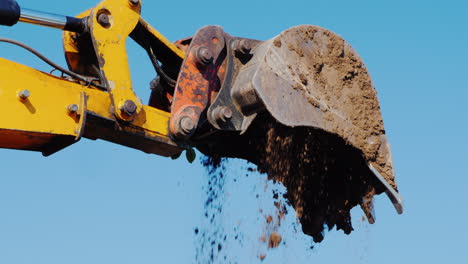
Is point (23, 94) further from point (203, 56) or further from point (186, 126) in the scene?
point (203, 56)

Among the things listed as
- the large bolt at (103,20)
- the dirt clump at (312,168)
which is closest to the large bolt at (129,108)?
the large bolt at (103,20)

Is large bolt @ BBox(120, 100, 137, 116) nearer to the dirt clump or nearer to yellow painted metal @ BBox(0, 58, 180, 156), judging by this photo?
yellow painted metal @ BBox(0, 58, 180, 156)

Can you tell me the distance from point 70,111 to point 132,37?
82 cm

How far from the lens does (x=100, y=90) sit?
440 centimetres

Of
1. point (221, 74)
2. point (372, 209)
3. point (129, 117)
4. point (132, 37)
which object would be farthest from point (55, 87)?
point (372, 209)

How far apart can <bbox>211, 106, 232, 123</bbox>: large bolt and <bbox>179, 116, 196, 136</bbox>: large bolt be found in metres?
0.16

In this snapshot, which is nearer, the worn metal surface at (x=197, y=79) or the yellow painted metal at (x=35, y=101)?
the yellow painted metal at (x=35, y=101)

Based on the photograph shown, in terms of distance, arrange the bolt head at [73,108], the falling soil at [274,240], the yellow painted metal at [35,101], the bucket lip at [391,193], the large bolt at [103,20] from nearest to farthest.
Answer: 1. the yellow painted metal at [35,101]
2. the bolt head at [73,108]
3. the large bolt at [103,20]
4. the bucket lip at [391,193]
5. the falling soil at [274,240]

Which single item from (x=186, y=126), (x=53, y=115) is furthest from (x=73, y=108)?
(x=186, y=126)

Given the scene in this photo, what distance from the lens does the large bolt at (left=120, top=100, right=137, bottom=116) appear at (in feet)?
14.3

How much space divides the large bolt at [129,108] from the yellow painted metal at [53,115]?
6cm

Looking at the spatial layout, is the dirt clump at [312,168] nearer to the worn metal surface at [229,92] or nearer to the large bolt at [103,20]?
the worn metal surface at [229,92]

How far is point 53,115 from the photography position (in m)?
4.06

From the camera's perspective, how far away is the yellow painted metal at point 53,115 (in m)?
3.93
